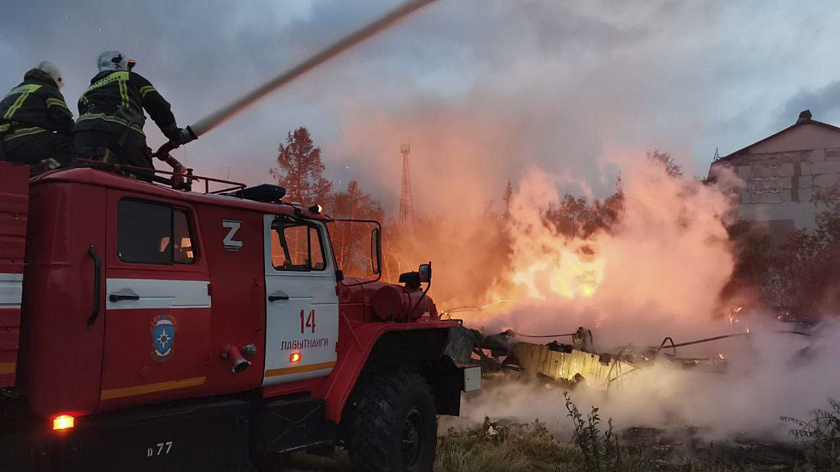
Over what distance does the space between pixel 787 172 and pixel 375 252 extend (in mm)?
36202

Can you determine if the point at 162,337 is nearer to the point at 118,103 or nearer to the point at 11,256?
the point at 11,256

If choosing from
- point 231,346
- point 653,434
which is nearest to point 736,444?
point 653,434

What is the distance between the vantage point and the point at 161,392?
4.54m

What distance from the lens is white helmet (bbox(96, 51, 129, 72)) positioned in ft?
19.4

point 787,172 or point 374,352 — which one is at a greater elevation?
point 787,172

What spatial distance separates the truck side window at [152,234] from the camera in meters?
4.46

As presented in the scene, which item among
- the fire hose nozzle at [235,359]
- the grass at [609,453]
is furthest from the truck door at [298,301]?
the grass at [609,453]

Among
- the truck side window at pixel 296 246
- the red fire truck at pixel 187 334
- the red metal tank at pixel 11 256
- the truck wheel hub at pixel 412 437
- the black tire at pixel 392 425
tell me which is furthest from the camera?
the truck wheel hub at pixel 412 437

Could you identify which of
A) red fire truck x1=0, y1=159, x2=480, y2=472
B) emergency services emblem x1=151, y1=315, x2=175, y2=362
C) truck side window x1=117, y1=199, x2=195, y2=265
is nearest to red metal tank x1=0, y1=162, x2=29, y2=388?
red fire truck x1=0, y1=159, x2=480, y2=472

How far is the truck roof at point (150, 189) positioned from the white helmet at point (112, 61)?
165cm

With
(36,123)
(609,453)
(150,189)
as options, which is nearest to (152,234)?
(150,189)

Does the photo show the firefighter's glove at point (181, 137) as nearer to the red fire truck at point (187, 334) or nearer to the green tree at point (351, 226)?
the red fire truck at point (187, 334)

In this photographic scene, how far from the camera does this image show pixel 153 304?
443 centimetres

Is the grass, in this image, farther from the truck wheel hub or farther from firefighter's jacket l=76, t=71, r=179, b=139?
firefighter's jacket l=76, t=71, r=179, b=139
